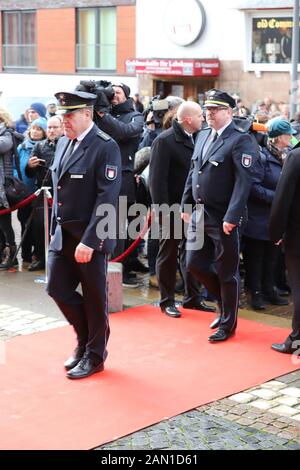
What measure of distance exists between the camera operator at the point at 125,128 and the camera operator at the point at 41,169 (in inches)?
32.7

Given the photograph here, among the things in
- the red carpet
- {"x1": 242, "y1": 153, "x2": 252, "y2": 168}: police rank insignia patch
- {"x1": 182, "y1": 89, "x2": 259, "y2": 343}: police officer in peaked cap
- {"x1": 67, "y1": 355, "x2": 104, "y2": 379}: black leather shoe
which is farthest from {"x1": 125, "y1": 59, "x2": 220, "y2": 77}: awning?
{"x1": 67, "y1": 355, "x2": 104, "y2": 379}: black leather shoe

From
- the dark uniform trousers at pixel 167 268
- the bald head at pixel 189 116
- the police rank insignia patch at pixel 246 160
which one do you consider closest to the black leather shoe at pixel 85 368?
the dark uniform trousers at pixel 167 268

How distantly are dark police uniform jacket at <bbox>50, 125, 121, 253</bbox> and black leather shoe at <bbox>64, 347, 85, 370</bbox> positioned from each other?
845 millimetres

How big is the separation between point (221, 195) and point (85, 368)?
1830 mm

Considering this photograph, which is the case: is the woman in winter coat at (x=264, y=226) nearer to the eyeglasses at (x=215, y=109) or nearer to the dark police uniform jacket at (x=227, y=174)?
the dark police uniform jacket at (x=227, y=174)

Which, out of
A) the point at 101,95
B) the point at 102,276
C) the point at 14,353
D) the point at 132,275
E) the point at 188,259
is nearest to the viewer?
the point at 102,276

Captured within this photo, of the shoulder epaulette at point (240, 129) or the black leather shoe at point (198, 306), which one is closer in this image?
the shoulder epaulette at point (240, 129)

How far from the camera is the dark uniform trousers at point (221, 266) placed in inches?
260

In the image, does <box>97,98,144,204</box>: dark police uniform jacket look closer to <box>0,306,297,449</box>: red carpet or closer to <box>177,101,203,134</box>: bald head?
<box>177,101,203,134</box>: bald head

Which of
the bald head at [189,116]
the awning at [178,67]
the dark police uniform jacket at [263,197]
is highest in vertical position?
the awning at [178,67]

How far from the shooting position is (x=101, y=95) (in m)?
7.43
